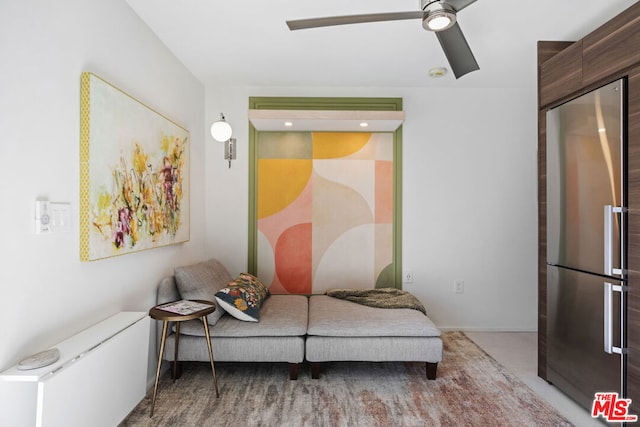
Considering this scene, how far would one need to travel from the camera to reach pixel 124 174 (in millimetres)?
2207

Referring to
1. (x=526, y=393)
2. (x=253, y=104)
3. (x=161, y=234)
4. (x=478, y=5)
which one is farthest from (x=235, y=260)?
(x=478, y=5)

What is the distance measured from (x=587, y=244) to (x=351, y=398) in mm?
1814

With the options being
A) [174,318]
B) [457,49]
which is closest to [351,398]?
[174,318]

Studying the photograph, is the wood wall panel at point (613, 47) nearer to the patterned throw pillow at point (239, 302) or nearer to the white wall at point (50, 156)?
the patterned throw pillow at point (239, 302)

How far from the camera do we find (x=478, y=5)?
2.27 meters

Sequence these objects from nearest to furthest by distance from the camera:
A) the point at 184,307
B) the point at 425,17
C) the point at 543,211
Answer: the point at 425,17 < the point at 184,307 < the point at 543,211

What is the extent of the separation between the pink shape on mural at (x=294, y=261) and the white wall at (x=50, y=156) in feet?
5.27

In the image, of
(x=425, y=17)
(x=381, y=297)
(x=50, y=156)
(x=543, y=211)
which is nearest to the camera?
(x=50, y=156)

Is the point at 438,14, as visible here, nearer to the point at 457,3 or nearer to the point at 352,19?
the point at 457,3

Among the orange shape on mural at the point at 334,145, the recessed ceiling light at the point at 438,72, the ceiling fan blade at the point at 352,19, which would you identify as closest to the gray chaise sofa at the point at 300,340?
the orange shape on mural at the point at 334,145

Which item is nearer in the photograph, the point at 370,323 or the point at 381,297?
the point at 370,323

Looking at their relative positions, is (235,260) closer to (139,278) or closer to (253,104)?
(139,278)

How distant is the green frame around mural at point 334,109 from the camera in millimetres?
3773

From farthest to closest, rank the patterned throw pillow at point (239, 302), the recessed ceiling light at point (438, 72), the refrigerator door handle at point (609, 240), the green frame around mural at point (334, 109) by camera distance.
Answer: the green frame around mural at point (334, 109)
the recessed ceiling light at point (438, 72)
the patterned throw pillow at point (239, 302)
the refrigerator door handle at point (609, 240)
